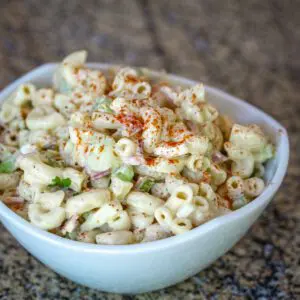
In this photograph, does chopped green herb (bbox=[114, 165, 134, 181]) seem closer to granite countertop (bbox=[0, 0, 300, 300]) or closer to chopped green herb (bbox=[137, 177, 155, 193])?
chopped green herb (bbox=[137, 177, 155, 193])

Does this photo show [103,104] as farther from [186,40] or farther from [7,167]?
[186,40]

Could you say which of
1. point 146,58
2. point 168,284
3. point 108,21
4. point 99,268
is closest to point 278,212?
point 168,284

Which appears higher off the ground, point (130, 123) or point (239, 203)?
point (130, 123)

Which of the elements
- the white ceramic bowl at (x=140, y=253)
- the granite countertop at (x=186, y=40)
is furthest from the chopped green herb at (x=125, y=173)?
the granite countertop at (x=186, y=40)

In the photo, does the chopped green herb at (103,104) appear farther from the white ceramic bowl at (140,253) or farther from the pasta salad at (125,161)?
the white ceramic bowl at (140,253)

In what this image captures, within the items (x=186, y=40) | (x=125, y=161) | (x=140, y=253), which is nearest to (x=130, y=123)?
(x=125, y=161)

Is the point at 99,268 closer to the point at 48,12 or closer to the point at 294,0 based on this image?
the point at 48,12
